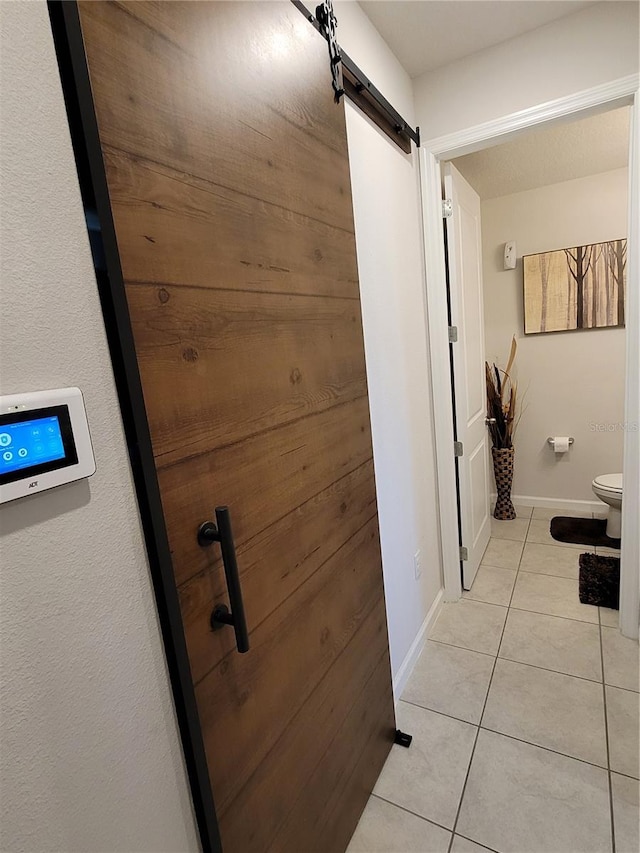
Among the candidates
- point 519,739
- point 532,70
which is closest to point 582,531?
point 519,739

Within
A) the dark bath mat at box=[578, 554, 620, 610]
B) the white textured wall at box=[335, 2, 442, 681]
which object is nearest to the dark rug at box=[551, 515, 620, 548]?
the dark bath mat at box=[578, 554, 620, 610]

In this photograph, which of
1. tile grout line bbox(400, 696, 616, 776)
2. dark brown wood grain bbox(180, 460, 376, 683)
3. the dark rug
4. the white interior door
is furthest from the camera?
the dark rug

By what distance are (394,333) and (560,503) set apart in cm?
253

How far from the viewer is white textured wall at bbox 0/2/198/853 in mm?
527

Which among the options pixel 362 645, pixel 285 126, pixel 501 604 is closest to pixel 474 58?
pixel 285 126

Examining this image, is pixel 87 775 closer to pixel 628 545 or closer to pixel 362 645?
pixel 362 645

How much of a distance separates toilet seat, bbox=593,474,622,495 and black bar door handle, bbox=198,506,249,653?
9.20 feet

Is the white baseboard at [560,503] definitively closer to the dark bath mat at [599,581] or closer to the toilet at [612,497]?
the toilet at [612,497]

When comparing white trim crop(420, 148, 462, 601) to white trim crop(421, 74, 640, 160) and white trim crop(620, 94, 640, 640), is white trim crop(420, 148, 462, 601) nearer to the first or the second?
white trim crop(421, 74, 640, 160)

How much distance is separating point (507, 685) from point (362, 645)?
0.88 metres

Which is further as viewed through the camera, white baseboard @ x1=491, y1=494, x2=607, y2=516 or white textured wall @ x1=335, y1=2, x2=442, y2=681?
white baseboard @ x1=491, y1=494, x2=607, y2=516

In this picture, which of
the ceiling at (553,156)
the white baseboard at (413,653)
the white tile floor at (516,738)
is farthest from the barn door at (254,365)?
the ceiling at (553,156)

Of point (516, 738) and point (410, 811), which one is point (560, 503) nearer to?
point (516, 738)

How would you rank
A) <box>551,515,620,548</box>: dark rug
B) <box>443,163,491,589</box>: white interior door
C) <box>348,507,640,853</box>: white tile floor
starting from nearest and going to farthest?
<box>348,507,640,853</box>: white tile floor, <box>443,163,491,589</box>: white interior door, <box>551,515,620,548</box>: dark rug
